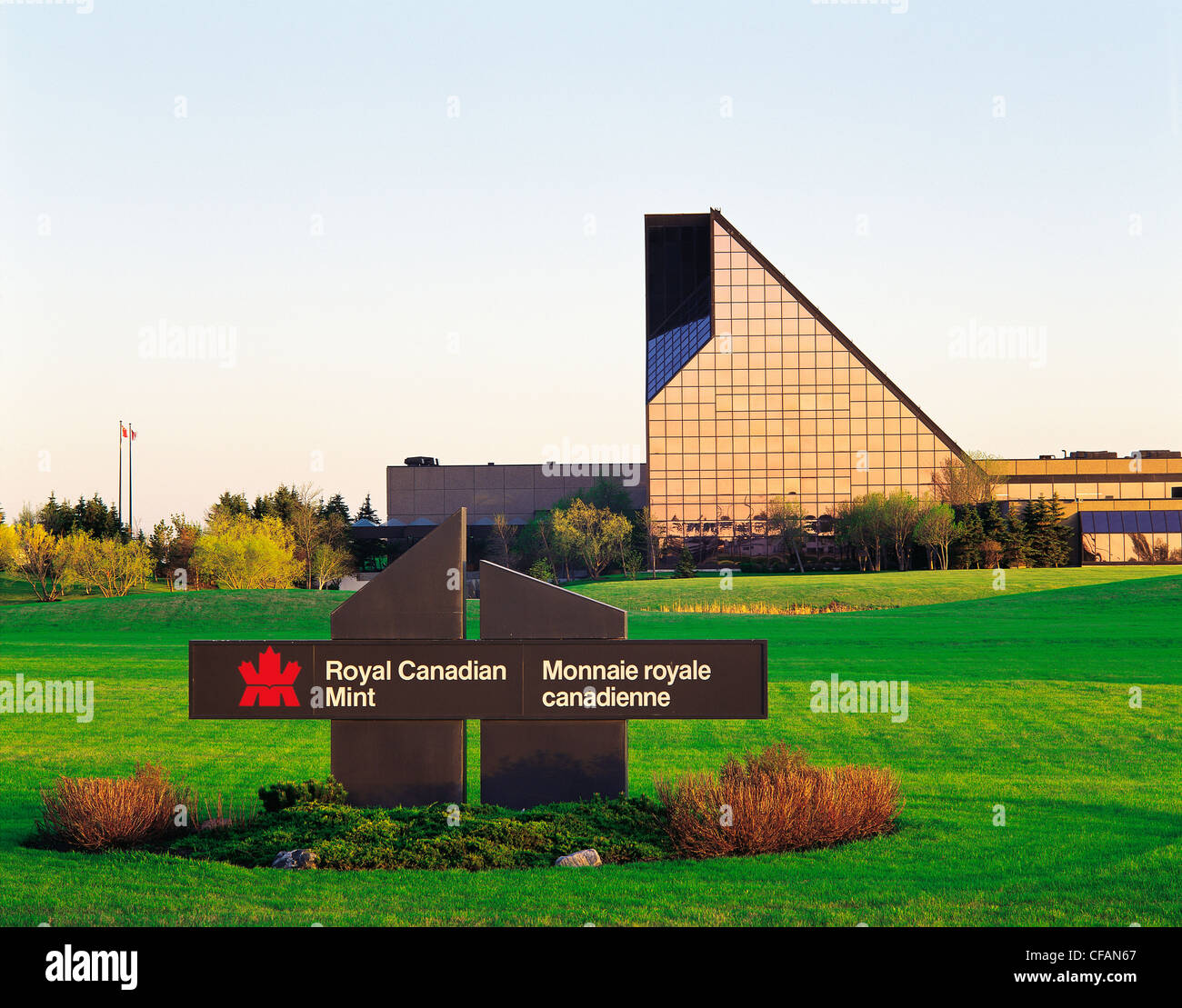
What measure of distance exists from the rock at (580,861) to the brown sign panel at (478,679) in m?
1.23

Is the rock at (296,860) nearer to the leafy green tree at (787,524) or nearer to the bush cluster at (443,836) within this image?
the bush cluster at (443,836)

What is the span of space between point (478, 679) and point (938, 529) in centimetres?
6976

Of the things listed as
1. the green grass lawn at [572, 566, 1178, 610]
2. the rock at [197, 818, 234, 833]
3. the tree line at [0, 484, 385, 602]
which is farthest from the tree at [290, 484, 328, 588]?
the rock at [197, 818, 234, 833]

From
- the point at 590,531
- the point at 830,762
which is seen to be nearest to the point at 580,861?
the point at 830,762

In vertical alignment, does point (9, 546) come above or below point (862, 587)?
above

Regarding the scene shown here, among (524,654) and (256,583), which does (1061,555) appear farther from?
(524,654)

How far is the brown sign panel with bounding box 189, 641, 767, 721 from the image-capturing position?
8.90m

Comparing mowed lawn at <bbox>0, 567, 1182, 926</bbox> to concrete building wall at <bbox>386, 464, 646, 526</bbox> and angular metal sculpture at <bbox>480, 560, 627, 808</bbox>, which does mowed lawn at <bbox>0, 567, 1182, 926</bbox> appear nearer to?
angular metal sculpture at <bbox>480, 560, 627, 808</bbox>

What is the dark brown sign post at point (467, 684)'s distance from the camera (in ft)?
29.2

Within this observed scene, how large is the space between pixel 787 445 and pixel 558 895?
7694 cm

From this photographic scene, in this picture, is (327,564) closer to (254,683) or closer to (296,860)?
(254,683)

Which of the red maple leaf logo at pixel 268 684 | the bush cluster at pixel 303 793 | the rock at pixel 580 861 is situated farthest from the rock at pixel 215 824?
the rock at pixel 580 861

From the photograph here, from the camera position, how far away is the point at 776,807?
847cm
